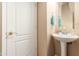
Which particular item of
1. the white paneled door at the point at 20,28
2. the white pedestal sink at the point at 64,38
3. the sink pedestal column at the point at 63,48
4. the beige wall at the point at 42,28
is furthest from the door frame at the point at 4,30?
the sink pedestal column at the point at 63,48

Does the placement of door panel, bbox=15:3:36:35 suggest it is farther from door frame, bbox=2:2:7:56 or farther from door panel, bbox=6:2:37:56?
door frame, bbox=2:2:7:56

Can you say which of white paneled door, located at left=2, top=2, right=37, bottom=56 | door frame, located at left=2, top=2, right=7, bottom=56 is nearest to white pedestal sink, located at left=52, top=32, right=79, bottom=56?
white paneled door, located at left=2, top=2, right=37, bottom=56

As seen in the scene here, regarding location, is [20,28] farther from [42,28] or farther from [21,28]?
[42,28]

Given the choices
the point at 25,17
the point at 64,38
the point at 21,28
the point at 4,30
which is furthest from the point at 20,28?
the point at 64,38

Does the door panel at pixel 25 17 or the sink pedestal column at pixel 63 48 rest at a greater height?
the door panel at pixel 25 17

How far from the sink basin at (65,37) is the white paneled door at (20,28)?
345 mm

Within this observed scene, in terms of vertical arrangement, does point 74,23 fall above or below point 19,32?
above

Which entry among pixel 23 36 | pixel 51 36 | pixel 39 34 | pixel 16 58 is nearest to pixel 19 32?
pixel 23 36

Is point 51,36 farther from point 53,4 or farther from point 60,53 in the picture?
point 53,4

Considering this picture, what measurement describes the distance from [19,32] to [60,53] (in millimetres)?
749

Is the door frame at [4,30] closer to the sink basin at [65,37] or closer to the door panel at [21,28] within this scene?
the door panel at [21,28]

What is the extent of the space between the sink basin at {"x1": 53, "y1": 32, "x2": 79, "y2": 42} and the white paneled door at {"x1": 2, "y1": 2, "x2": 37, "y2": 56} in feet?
1.13

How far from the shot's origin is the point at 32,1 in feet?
5.71

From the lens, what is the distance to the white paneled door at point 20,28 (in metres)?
1.57
